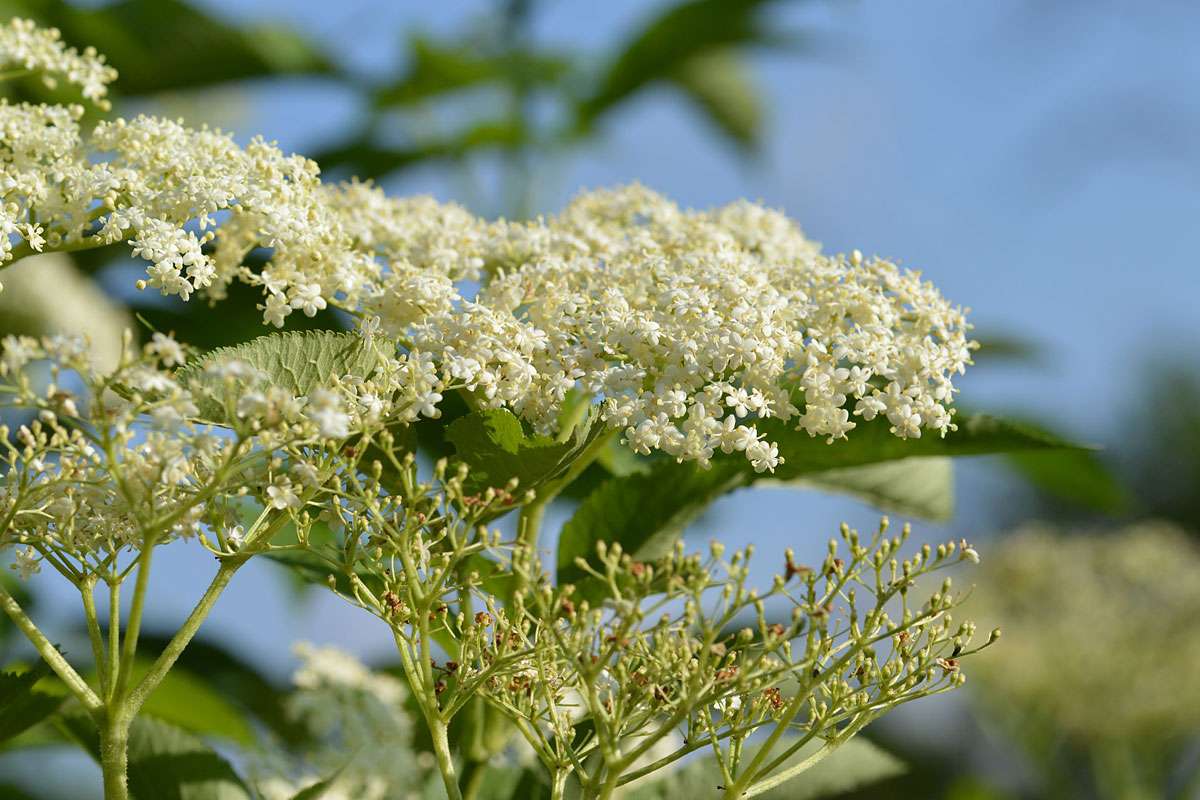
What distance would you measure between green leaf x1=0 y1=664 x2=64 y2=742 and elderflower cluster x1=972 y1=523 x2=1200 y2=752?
3316 mm

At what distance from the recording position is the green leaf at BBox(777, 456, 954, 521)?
174 cm

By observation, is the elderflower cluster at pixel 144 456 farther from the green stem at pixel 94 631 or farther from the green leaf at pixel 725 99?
the green leaf at pixel 725 99

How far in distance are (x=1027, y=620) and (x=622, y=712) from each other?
3.64m

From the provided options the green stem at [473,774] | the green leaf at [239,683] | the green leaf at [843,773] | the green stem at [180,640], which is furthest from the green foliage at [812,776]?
the green leaf at [239,683]

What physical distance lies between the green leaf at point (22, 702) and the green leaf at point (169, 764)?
129 mm

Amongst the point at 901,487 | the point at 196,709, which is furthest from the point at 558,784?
the point at 196,709

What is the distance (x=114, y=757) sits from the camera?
3.44ft

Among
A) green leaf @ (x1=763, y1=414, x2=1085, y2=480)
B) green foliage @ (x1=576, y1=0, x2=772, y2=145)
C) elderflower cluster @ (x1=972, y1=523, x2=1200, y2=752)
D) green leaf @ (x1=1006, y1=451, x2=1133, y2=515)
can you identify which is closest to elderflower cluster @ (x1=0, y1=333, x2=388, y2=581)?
green leaf @ (x1=763, y1=414, x2=1085, y2=480)

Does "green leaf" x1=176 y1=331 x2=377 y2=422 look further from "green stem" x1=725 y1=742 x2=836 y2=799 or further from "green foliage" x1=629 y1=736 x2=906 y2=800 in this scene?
"green foliage" x1=629 y1=736 x2=906 y2=800

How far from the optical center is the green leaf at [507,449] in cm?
114

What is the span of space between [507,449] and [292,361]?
211 millimetres

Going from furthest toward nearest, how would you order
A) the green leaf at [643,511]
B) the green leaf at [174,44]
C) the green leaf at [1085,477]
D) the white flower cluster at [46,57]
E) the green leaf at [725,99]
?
the green leaf at [725,99] → the green leaf at [174,44] → the green leaf at [1085,477] → the white flower cluster at [46,57] → the green leaf at [643,511]

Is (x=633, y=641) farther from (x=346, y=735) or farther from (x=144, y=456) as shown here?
(x=346, y=735)

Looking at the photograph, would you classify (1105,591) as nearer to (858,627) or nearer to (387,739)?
(387,739)
